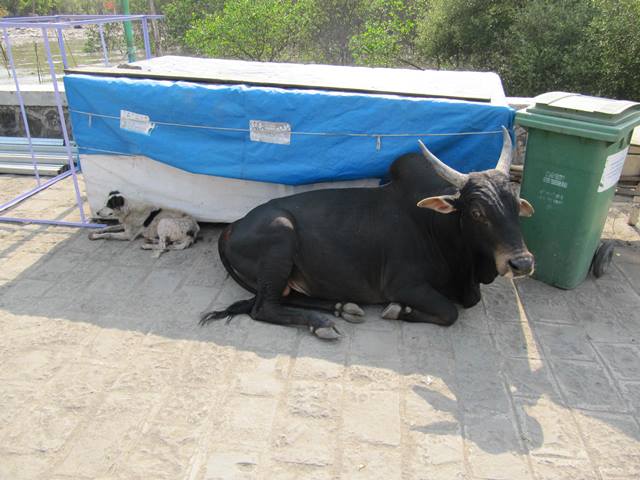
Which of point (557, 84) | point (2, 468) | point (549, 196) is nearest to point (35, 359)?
point (2, 468)

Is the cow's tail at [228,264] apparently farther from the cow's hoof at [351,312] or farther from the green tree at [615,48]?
the green tree at [615,48]

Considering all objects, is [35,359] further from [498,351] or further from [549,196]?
[549,196]

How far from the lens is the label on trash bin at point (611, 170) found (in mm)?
4199

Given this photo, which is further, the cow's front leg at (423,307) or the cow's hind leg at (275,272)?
the cow's hind leg at (275,272)

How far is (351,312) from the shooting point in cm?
422

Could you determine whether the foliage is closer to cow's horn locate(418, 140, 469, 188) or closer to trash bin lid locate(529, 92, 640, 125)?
trash bin lid locate(529, 92, 640, 125)

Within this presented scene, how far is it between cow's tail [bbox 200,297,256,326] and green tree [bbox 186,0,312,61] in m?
5.72

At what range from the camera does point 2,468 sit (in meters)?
2.95

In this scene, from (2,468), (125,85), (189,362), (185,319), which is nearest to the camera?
(2,468)

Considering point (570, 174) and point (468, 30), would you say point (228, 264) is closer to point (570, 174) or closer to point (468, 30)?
point (570, 174)

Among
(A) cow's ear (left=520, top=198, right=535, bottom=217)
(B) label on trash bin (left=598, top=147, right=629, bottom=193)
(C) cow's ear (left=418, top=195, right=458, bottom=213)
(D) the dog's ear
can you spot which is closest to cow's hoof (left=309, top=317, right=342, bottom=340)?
(C) cow's ear (left=418, top=195, right=458, bottom=213)

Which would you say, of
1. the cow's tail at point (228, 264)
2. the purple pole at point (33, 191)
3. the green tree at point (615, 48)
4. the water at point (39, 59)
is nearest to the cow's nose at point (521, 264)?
the cow's tail at point (228, 264)

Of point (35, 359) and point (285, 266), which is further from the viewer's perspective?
point (285, 266)

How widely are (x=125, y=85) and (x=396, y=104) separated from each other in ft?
8.00
